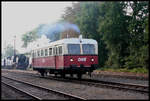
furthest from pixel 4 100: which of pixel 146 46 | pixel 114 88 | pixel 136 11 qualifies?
pixel 136 11

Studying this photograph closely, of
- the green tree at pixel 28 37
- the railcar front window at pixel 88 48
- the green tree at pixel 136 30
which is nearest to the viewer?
the railcar front window at pixel 88 48

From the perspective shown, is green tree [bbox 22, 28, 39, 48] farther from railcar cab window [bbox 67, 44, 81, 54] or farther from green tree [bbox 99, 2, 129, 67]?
railcar cab window [bbox 67, 44, 81, 54]

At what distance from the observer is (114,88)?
41.2 ft

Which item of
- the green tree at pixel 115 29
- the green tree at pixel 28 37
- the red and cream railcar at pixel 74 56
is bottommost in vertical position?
the red and cream railcar at pixel 74 56

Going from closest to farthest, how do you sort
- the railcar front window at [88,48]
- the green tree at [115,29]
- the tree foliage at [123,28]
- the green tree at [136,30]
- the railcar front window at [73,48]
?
the railcar front window at [73,48], the railcar front window at [88,48], the green tree at [136,30], the tree foliage at [123,28], the green tree at [115,29]

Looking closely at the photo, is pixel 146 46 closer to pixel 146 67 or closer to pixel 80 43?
pixel 146 67

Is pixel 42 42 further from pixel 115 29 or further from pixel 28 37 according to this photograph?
pixel 115 29

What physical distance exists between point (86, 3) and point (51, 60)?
10.0 m

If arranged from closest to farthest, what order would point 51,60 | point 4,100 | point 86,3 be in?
point 4,100
point 51,60
point 86,3

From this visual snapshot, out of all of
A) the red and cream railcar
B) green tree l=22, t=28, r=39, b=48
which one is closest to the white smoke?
the red and cream railcar

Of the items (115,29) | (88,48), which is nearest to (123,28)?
(115,29)

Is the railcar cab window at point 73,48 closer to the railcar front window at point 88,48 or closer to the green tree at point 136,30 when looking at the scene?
the railcar front window at point 88,48

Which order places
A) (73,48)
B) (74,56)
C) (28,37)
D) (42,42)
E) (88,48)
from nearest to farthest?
(74,56), (73,48), (88,48), (42,42), (28,37)

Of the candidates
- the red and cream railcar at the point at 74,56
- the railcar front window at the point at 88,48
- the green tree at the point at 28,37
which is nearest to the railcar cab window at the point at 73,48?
the red and cream railcar at the point at 74,56
